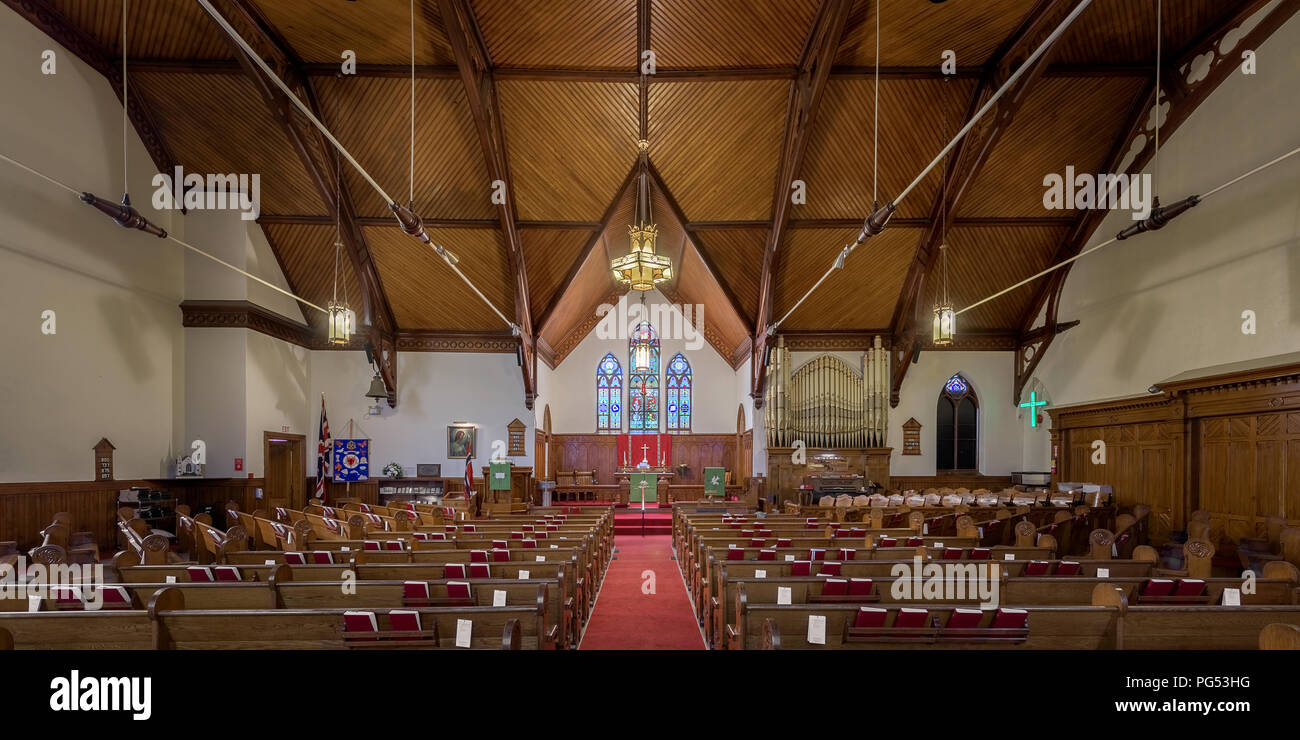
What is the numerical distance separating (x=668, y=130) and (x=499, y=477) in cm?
840

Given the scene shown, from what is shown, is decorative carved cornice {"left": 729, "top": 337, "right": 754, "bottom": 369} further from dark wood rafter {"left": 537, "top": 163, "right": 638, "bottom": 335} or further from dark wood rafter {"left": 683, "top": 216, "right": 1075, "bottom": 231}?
dark wood rafter {"left": 537, "top": 163, "right": 638, "bottom": 335}

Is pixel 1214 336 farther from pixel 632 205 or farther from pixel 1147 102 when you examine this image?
pixel 632 205

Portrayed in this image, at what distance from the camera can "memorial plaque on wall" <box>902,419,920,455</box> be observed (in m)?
16.1

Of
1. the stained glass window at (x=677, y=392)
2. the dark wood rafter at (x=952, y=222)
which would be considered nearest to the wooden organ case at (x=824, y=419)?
the dark wood rafter at (x=952, y=222)

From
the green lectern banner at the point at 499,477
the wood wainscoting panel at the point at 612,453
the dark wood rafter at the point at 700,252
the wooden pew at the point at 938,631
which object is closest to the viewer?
the wooden pew at the point at 938,631

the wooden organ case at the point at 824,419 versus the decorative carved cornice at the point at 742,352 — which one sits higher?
the decorative carved cornice at the point at 742,352

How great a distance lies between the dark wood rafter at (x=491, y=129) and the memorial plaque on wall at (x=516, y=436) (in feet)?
2.84

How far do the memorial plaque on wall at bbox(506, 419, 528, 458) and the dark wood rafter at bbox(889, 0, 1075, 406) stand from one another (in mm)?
9312

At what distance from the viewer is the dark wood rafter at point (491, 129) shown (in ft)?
31.4

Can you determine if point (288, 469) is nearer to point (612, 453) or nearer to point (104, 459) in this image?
point (104, 459)

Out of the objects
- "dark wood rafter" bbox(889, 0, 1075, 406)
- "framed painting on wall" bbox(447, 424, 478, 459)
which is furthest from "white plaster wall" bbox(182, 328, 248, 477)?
"dark wood rafter" bbox(889, 0, 1075, 406)

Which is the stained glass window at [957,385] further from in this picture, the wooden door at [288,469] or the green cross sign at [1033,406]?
the wooden door at [288,469]

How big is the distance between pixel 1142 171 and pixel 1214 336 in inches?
148

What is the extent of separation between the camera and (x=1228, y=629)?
398 centimetres
